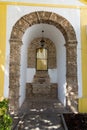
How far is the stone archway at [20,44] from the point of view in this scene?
8.16 m

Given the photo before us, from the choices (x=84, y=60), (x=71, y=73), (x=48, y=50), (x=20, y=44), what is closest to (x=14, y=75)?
(x=20, y=44)

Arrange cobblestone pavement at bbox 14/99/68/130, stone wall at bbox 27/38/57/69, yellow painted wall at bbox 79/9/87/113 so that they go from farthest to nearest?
stone wall at bbox 27/38/57/69, yellow painted wall at bbox 79/9/87/113, cobblestone pavement at bbox 14/99/68/130

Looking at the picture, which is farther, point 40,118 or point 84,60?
point 84,60

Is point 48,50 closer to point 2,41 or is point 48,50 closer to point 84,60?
point 84,60

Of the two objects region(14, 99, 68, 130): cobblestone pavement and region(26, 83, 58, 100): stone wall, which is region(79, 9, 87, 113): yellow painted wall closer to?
region(14, 99, 68, 130): cobblestone pavement

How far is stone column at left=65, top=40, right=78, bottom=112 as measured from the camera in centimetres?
832

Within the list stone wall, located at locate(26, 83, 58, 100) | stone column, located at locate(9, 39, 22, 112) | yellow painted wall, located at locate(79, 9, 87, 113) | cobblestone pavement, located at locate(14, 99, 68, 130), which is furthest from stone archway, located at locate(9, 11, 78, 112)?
stone wall, located at locate(26, 83, 58, 100)

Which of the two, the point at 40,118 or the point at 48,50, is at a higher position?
the point at 48,50

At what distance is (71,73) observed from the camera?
330 inches

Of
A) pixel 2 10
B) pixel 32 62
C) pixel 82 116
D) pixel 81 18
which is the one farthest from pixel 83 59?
pixel 32 62

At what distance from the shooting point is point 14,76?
8.15m

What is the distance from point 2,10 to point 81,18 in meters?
3.22

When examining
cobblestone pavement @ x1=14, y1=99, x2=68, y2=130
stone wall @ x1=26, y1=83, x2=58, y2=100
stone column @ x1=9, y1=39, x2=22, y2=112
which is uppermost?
stone column @ x1=9, y1=39, x2=22, y2=112

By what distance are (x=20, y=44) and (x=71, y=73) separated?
7.77 feet
